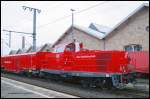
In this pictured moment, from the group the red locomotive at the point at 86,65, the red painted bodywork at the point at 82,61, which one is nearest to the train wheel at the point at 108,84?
the red locomotive at the point at 86,65

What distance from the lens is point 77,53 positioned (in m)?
21.6

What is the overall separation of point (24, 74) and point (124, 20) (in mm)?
11371

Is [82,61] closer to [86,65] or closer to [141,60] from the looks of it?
[86,65]

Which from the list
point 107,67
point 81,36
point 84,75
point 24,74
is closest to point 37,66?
point 24,74

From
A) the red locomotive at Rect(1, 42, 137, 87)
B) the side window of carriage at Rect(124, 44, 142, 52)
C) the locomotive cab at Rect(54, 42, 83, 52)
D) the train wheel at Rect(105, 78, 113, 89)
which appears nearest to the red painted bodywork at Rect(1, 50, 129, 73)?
the red locomotive at Rect(1, 42, 137, 87)

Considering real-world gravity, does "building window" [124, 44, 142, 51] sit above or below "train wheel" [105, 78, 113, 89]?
above

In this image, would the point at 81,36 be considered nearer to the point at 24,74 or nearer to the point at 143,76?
the point at 24,74

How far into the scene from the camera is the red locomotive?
18.7 m

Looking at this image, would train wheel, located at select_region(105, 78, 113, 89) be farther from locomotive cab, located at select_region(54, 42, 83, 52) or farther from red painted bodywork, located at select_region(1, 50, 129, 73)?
locomotive cab, located at select_region(54, 42, 83, 52)

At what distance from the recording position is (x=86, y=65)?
20734 mm

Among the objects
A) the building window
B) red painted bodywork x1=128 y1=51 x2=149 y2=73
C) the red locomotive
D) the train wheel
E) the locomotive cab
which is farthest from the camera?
the building window

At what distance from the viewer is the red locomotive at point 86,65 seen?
18672 mm

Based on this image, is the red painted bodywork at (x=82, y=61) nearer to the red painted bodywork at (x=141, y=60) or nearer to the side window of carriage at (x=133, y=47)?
the red painted bodywork at (x=141, y=60)

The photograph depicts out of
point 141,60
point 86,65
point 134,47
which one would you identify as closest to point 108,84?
point 86,65
